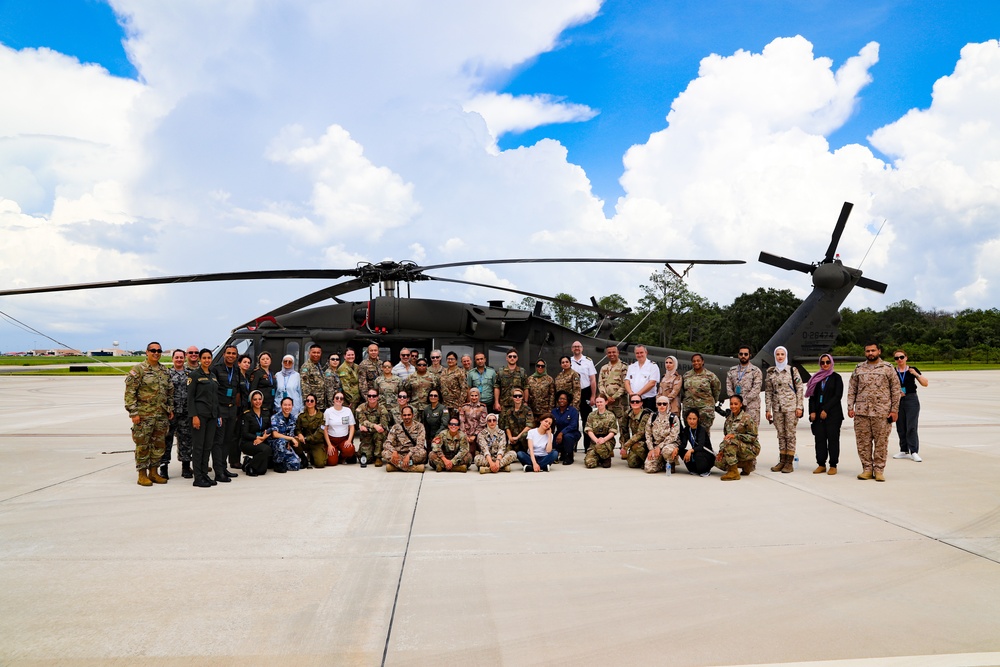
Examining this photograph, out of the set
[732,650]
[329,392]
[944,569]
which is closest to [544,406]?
[329,392]

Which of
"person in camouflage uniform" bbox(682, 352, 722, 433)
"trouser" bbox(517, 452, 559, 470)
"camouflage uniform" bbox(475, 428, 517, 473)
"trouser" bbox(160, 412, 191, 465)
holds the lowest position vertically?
"trouser" bbox(517, 452, 559, 470)

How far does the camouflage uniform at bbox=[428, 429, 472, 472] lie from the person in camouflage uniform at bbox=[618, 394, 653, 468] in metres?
2.02

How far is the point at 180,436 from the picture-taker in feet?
24.3

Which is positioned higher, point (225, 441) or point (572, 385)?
point (572, 385)

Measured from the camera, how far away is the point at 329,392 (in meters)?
8.60

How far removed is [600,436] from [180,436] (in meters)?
5.18

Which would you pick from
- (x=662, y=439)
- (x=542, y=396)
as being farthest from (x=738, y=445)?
(x=542, y=396)

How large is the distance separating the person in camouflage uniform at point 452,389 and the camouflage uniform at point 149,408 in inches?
134

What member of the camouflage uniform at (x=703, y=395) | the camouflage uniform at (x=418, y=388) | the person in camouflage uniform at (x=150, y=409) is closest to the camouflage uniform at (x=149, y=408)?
the person in camouflage uniform at (x=150, y=409)

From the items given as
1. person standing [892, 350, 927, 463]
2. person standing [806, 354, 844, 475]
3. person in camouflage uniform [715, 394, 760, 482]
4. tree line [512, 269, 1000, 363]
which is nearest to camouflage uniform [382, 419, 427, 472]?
person in camouflage uniform [715, 394, 760, 482]

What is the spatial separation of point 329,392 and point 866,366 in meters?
6.81

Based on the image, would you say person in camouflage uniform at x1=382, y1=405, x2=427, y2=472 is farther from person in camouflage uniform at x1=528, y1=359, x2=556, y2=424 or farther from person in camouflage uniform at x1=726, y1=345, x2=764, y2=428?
person in camouflage uniform at x1=726, y1=345, x2=764, y2=428

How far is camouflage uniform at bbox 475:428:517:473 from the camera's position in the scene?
767 centimetres

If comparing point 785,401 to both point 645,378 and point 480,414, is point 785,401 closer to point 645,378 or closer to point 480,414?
point 645,378
